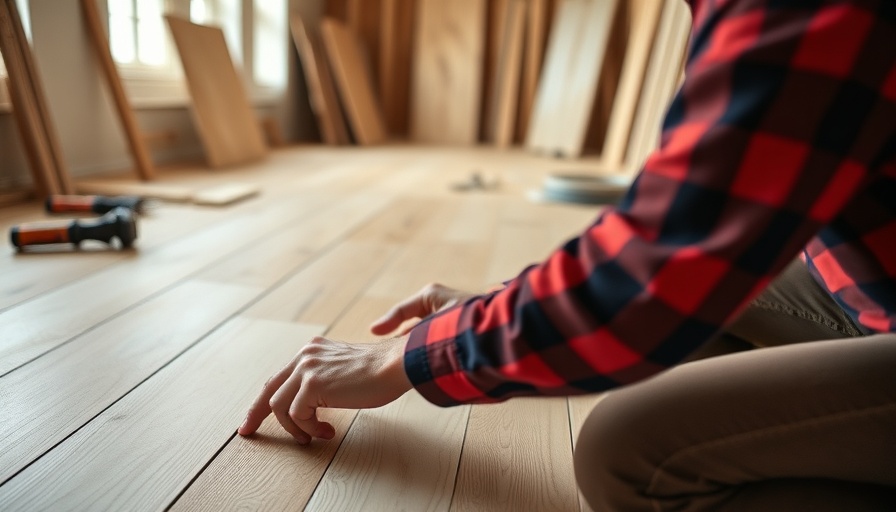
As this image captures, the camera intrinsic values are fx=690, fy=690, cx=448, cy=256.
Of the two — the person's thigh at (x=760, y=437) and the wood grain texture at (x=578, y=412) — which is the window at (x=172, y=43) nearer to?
the wood grain texture at (x=578, y=412)

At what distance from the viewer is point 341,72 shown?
4.93 m

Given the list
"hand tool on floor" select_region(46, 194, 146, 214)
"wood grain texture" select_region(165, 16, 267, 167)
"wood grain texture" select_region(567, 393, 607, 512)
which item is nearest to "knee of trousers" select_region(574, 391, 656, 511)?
"wood grain texture" select_region(567, 393, 607, 512)

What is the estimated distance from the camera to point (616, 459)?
71 centimetres

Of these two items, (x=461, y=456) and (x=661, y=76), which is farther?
(x=661, y=76)

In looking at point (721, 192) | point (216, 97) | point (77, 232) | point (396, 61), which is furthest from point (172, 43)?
point (721, 192)

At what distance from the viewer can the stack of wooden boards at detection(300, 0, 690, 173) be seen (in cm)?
486

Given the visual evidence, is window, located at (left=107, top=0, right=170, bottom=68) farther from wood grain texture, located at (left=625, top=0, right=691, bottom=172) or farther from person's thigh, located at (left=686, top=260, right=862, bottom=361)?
person's thigh, located at (left=686, top=260, right=862, bottom=361)

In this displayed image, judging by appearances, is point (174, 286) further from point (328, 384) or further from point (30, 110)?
point (30, 110)

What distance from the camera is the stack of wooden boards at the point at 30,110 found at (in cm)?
226

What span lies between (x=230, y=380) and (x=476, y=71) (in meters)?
4.67

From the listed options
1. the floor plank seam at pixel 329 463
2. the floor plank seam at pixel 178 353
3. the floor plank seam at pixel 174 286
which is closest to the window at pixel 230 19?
the floor plank seam at pixel 174 286

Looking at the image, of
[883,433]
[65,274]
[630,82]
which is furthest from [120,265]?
[630,82]

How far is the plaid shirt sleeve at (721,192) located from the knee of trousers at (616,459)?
147 mm

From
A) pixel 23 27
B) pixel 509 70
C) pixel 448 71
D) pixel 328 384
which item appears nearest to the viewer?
pixel 328 384
